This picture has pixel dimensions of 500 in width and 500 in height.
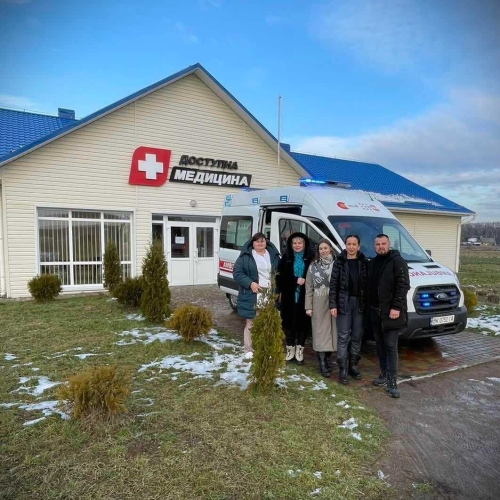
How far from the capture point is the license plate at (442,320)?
5.43 m

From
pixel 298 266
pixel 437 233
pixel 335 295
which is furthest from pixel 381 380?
pixel 437 233

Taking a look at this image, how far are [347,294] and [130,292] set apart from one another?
19.4 feet

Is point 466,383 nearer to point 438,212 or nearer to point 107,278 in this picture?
point 107,278

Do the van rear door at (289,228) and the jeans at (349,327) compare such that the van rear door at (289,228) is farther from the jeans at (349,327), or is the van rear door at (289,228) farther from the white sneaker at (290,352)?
the white sneaker at (290,352)

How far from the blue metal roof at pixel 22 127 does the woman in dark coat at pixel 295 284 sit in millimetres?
9143

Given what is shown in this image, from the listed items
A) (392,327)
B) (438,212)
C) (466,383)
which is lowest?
(466,383)

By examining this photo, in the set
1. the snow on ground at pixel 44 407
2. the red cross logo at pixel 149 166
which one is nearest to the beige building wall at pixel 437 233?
the red cross logo at pixel 149 166

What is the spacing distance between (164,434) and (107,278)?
8.04m

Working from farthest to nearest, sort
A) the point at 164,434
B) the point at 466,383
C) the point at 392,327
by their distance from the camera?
the point at 466,383
the point at 392,327
the point at 164,434

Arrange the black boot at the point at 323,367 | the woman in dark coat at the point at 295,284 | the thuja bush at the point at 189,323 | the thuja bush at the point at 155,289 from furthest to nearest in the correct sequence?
1. the thuja bush at the point at 155,289
2. the thuja bush at the point at 189,323
3. the woman in dark coat at the point at 295,284
4. the black boot at the point at 323,367

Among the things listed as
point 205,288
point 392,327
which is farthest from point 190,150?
point 392,327

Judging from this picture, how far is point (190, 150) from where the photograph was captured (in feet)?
42.4

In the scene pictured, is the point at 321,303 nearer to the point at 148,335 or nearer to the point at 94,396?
the point at 94,396

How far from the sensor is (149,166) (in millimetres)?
12172
